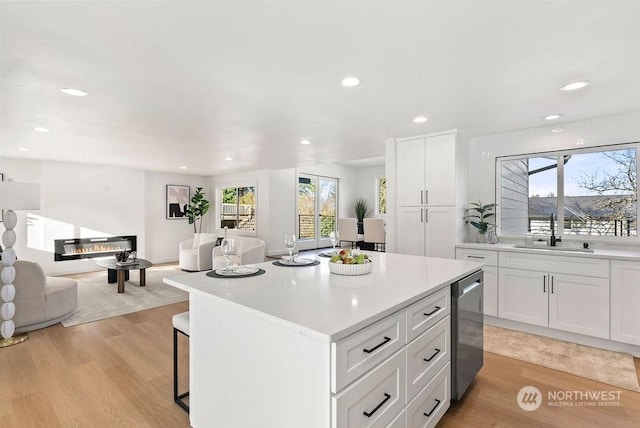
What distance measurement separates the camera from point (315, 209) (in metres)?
9.30

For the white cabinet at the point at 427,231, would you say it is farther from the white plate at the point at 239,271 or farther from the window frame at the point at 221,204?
the window frame at the point at 221,204

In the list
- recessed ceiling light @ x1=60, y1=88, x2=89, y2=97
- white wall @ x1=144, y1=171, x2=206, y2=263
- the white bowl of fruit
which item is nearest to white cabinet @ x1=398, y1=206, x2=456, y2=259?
the white bowl of fruit

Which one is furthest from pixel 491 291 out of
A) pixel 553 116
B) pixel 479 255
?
pixel 553 116

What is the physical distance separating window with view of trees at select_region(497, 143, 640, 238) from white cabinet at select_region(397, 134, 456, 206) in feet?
2.70

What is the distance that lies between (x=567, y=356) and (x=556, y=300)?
1.84 feet

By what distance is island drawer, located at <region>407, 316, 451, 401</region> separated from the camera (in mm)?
1551

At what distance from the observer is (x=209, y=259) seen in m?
6.55

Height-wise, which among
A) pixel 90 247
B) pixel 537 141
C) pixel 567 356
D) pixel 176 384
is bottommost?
pixel 567 356

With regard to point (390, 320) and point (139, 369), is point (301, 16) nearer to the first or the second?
point (390, 320)

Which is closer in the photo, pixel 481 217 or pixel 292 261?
pixel 292 261

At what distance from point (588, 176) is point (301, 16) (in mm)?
3828

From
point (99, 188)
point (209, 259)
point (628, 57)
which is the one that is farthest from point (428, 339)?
point (99, 188)

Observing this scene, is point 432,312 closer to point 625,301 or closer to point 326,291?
point 326,291

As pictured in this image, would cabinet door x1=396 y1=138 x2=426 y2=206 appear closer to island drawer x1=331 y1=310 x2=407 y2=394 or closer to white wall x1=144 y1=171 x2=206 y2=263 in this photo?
island drawer x1=331 y1=310 x2=407 y2=394
